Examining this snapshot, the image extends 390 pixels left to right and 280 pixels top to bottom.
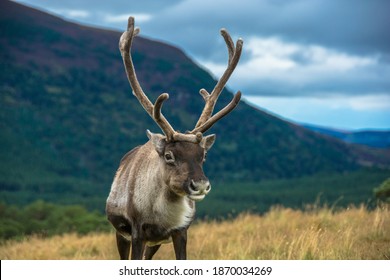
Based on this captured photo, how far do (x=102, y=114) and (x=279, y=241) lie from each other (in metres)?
152

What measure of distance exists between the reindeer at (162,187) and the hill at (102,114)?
104836 mm

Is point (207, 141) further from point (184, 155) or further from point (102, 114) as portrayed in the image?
point (102, 114)

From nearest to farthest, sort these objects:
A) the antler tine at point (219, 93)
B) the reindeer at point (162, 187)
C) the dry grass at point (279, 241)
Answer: the reindeer at point (162, 187), the antler tine at point (219, 93), the dry grass at point (279, 241)

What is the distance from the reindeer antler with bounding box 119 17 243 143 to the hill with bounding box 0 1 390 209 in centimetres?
10448

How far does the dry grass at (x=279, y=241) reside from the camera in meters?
8.02

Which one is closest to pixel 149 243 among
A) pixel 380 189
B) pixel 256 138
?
pixel 380 189

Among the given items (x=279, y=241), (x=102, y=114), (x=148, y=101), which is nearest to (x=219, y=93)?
(x=148, y=101)

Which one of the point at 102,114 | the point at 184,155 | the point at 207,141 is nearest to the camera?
the point at 184,155

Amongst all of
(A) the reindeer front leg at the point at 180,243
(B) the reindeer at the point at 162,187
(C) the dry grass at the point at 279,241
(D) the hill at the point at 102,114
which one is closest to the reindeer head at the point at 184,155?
(B) the reindeer at the point at 162,187

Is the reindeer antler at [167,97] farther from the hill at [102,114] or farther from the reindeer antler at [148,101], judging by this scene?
the hill at [102,114]

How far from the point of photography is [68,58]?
575 ft

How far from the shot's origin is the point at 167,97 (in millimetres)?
6891

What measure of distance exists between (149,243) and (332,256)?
2.19 metres
